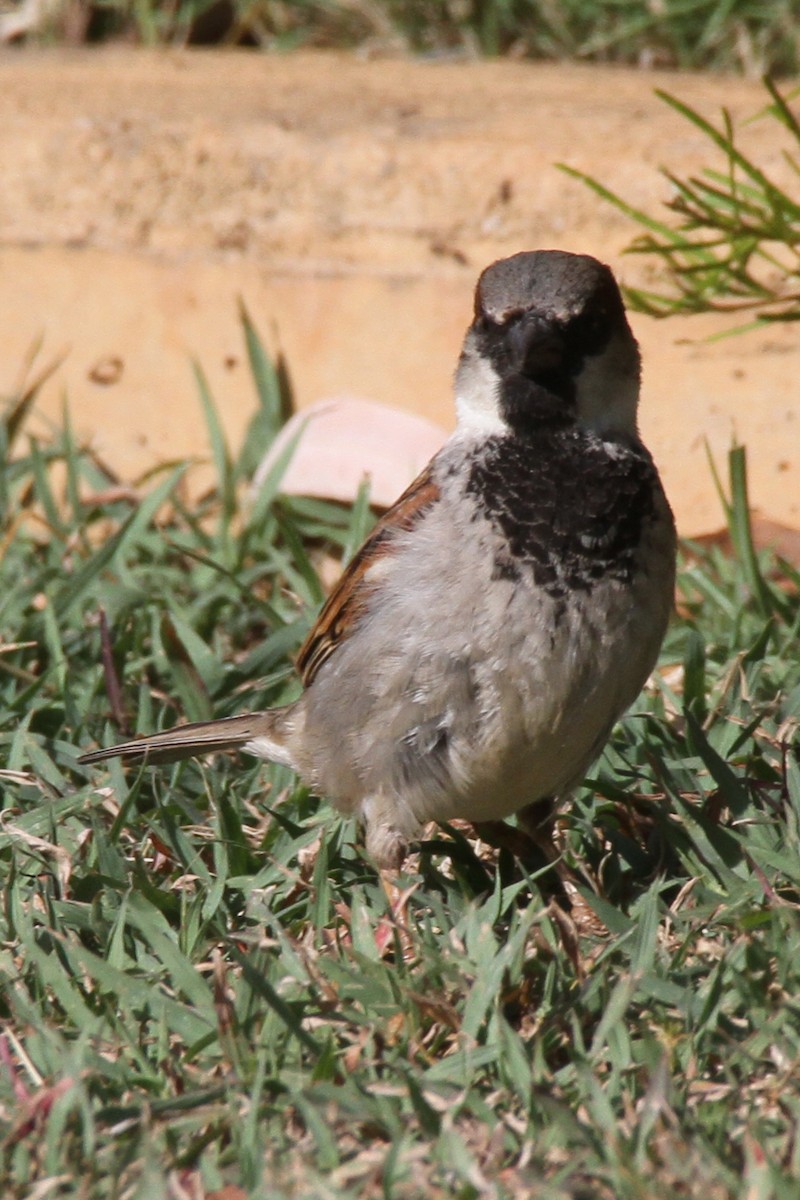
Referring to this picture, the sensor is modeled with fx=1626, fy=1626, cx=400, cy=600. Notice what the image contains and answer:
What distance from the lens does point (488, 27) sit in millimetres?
6977

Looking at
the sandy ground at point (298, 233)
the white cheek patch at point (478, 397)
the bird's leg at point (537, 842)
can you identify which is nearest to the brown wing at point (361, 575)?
the white cheek patch at point (478, 397)

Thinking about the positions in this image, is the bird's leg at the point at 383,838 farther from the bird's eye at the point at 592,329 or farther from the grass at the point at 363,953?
the bird's eye at the point at 592,329

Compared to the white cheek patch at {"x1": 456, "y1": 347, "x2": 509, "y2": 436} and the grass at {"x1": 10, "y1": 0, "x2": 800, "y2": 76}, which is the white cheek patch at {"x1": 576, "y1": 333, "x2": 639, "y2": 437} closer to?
the white cheek patch at {"x1": 456, "y1": 347, "x2": 509, "y2": 436}

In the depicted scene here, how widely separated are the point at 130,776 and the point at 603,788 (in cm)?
115

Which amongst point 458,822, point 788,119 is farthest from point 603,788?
point 788,119

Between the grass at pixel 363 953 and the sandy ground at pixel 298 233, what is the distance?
0.97 meters

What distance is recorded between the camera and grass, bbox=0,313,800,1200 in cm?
254

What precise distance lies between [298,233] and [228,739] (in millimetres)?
2315

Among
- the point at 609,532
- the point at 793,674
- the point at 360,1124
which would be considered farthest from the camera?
the point at 793,674

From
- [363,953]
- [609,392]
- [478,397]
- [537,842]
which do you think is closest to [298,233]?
[478,397]

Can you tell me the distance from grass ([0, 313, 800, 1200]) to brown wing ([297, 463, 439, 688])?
43cm

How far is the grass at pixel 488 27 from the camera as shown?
6562 mm

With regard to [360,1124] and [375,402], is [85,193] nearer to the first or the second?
[375,402]

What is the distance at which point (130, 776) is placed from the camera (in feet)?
13.0
